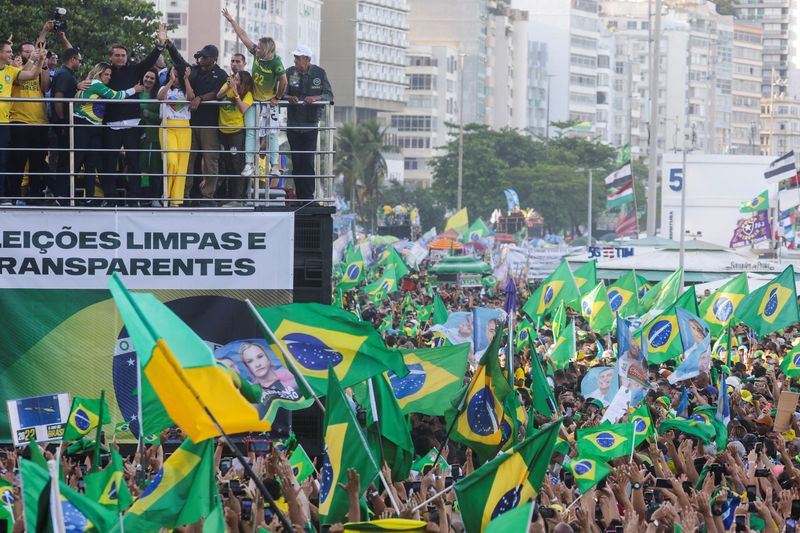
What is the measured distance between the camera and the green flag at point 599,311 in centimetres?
2475

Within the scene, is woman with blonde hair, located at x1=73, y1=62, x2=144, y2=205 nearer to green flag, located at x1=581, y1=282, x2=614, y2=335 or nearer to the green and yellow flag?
the green and yellow flag

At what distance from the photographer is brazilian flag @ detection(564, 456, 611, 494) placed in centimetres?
1156

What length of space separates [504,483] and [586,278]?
63.6 feet

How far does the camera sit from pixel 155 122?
582 inches

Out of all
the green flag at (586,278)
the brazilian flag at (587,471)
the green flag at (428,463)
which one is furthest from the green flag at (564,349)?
the brazilian flag at (587,471)

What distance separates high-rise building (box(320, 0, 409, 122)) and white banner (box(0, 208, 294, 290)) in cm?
10774

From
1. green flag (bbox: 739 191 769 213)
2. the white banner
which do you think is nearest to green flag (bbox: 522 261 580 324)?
the white banner

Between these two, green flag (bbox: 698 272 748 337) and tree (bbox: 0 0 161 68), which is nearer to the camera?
green flag (bbox: 698 272 748 337)

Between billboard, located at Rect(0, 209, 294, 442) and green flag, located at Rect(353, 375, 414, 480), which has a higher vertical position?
billboard, located at Rect(0, 209, 294, 442)

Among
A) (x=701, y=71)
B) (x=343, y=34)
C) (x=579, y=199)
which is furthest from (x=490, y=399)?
(x=701, y=71)

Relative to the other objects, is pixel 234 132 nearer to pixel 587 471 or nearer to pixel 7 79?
pixel 7 79

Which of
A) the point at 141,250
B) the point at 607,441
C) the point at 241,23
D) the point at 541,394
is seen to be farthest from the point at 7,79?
the point at 241,23

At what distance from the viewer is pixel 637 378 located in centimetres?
1588

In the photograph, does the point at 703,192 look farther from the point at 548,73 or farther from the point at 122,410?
the point at 548,73
